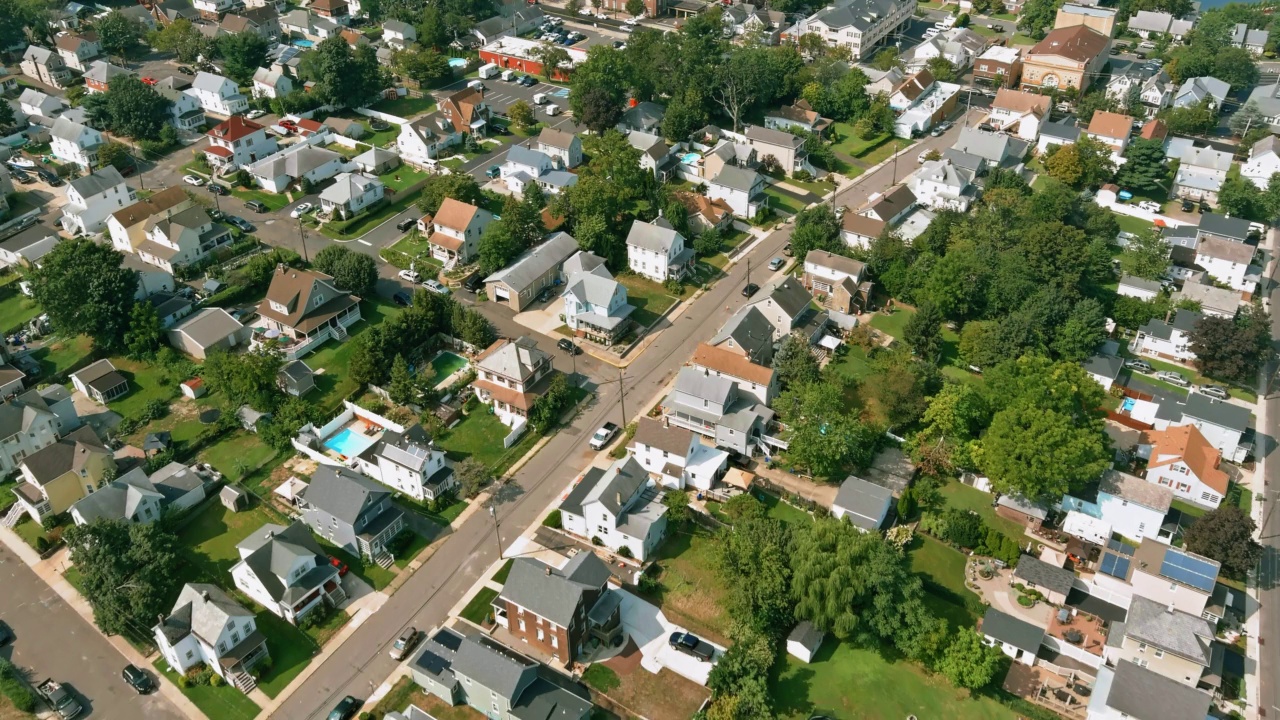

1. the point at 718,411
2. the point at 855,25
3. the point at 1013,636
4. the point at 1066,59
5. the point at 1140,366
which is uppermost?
the point at 855,25

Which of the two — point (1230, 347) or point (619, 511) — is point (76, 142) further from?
point (1230, 347)

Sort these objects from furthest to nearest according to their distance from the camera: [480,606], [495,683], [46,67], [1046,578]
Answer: [46,67] → [1046,578] → [480,606] → [495,683]

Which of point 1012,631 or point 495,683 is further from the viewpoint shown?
point 1012,631

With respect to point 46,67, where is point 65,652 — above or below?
below

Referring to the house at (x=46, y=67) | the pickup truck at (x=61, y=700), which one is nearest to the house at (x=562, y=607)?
the pickup truck at (x=61, y=700)

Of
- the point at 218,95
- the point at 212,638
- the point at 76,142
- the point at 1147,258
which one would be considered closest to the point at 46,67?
the point at 218,95

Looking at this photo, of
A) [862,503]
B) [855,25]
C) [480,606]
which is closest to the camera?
[480,606]

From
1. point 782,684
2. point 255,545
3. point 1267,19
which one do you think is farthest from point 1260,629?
point 1267,19
